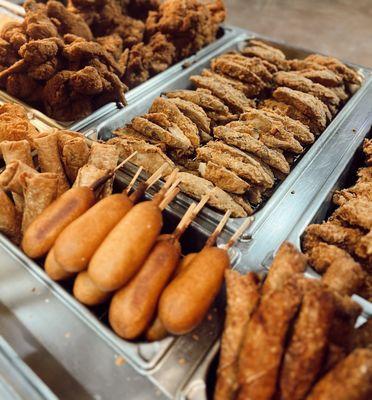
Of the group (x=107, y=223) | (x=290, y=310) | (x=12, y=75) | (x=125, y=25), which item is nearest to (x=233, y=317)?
(x=290, y=310)

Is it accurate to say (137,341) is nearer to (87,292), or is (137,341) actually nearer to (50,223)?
(87,292)

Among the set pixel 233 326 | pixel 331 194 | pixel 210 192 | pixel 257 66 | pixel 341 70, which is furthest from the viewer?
pixel 341 70

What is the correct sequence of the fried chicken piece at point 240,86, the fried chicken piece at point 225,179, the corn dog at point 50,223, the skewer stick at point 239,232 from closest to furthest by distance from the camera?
the corn dog at point 50,223 → the skewer stick at point 239,232 → the fried chicken piece at point 225,179 → the fried chicken piece at point 240,86

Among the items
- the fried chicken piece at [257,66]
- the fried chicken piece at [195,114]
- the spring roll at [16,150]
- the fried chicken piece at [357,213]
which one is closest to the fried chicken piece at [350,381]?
the fried chicken piece at [357,213]

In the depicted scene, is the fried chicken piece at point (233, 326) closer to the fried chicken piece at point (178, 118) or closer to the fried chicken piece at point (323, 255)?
the fried chicken piece at point (323, 255)

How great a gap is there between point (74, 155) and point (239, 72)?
5.97ft

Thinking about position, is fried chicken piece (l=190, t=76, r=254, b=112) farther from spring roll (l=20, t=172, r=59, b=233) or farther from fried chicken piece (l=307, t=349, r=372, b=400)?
fried chicken piece (l=307, t=349, r=372, b=400)

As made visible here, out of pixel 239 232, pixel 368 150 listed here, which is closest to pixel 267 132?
pixel 368 150

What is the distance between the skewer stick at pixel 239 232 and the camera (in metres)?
1.96

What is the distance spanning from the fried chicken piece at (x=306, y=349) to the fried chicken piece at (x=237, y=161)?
3.87ft

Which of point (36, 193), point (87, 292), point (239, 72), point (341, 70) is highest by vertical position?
point (341, 70)

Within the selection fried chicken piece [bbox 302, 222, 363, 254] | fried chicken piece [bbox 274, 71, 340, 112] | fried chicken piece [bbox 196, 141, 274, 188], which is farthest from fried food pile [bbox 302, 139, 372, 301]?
fried chicken piece [bbox 274, 71, 340, 112]

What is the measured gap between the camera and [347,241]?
7.16 ft

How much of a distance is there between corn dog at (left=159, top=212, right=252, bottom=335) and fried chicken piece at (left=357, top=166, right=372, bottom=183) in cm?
147
